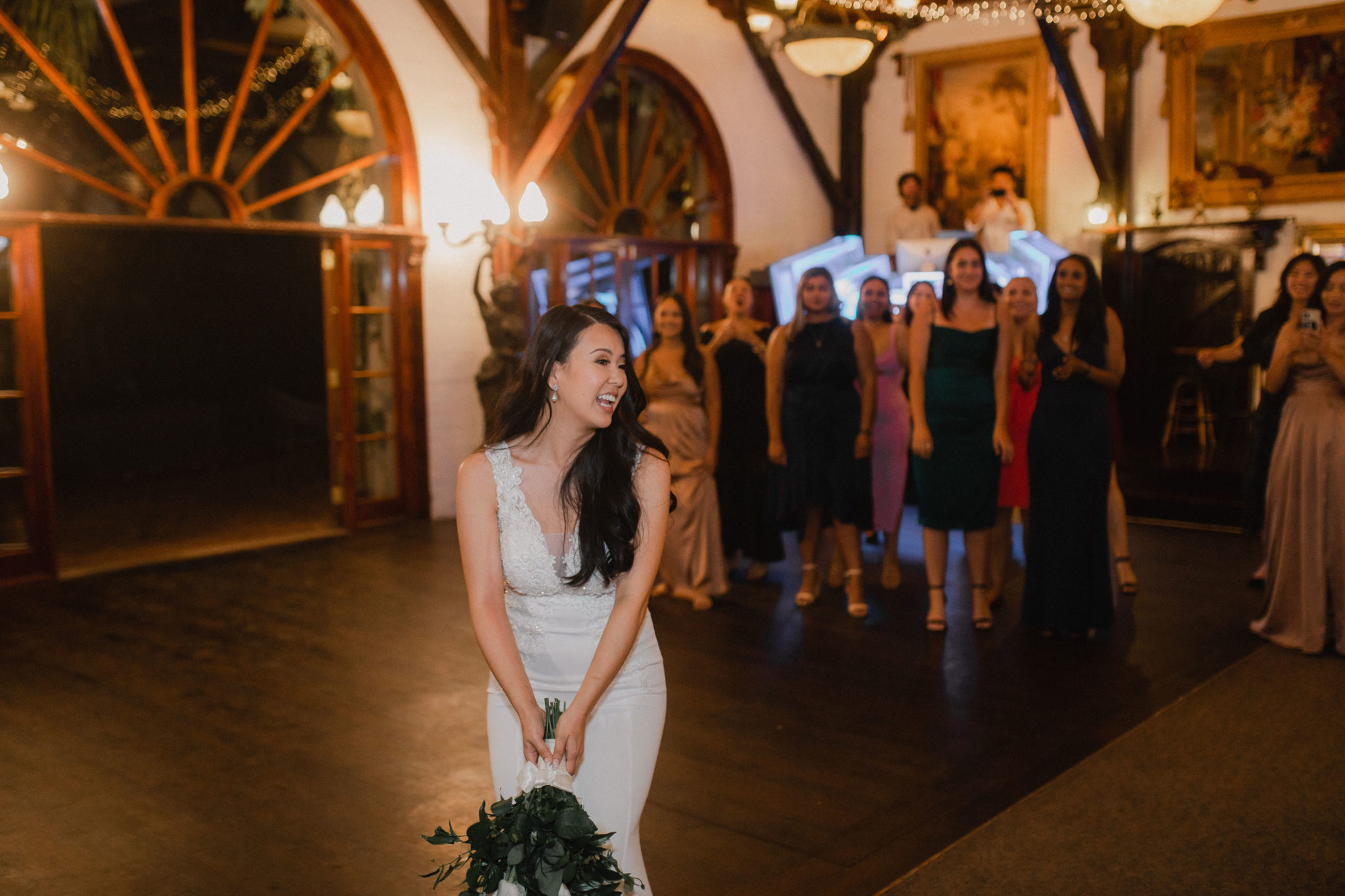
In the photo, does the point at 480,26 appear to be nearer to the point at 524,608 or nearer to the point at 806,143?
the point at 806,143

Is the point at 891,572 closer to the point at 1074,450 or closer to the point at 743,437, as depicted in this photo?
the point at 743,437

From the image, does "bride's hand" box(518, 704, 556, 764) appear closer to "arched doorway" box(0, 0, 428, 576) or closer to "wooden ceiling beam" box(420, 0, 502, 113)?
"arched doorway" box(0, 0, 428, 576)

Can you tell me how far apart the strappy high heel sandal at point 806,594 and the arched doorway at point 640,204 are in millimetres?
4160

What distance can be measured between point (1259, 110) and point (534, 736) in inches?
430

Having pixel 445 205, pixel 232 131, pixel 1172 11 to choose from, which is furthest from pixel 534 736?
pixel 445 205

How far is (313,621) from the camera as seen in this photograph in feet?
18.2

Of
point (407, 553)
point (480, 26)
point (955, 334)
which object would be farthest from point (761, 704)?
point (480, 26)

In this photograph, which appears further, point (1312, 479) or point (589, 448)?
point (1312, 479)

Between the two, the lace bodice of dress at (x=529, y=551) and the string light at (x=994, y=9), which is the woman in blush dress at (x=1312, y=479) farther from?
the string light at (x=994, y=9)

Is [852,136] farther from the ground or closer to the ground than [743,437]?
farther from the ground

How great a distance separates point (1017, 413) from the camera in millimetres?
5852

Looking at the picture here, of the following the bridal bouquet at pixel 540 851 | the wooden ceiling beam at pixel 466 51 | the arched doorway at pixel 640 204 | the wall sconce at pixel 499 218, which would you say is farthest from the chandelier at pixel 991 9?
the bridal bouquet at pixel 540 851

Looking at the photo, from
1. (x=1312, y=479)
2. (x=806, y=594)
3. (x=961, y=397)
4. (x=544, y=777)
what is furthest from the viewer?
(x=806, y=594)

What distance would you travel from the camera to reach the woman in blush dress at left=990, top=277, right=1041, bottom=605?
546 cm
